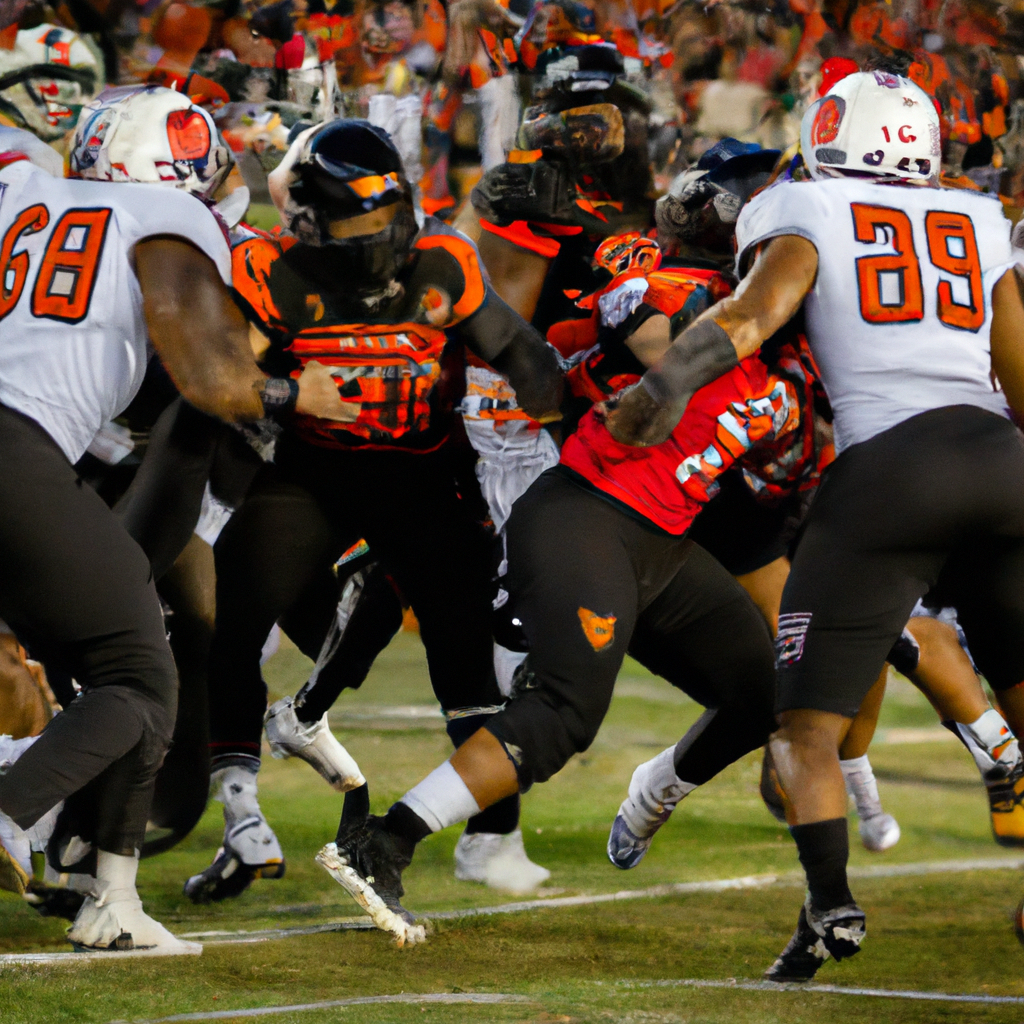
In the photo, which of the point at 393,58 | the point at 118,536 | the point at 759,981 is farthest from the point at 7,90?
the point at 759,981

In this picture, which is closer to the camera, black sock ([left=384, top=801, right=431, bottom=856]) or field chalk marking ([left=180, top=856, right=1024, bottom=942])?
black sock ([left=384, top=801, right=431, bottom=856])

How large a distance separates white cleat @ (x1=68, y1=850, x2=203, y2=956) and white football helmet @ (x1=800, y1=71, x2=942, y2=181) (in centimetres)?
216

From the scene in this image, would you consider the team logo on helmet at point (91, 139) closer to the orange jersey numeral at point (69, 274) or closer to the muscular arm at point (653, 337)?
the orange jersey numeral at point (69, 274)

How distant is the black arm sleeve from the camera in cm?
319

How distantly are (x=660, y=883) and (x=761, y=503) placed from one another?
1159 mm

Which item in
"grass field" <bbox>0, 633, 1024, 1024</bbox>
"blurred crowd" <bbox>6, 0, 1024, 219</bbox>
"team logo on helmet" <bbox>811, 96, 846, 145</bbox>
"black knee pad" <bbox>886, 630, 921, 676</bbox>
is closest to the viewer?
"grass field" <bbox>0, 633, 1024, 1024</bbox>

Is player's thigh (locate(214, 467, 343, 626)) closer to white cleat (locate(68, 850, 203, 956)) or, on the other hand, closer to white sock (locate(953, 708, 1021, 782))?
white cleat (locate(68, 850, 203, 956))

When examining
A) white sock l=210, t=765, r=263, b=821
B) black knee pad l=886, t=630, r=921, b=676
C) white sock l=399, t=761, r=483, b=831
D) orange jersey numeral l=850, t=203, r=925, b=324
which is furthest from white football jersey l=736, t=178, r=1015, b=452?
white sock l=210, t=765, r=263, b=821

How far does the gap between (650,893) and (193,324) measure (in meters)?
2.11

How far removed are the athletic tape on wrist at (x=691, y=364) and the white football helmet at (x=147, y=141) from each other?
1161mm

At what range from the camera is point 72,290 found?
8.82 ft

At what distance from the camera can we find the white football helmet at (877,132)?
303cm

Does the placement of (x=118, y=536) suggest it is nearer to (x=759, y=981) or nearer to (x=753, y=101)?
(x=759, y=981)

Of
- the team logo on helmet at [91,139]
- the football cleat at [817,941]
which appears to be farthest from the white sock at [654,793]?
the team logo on helmet at [91,139]
